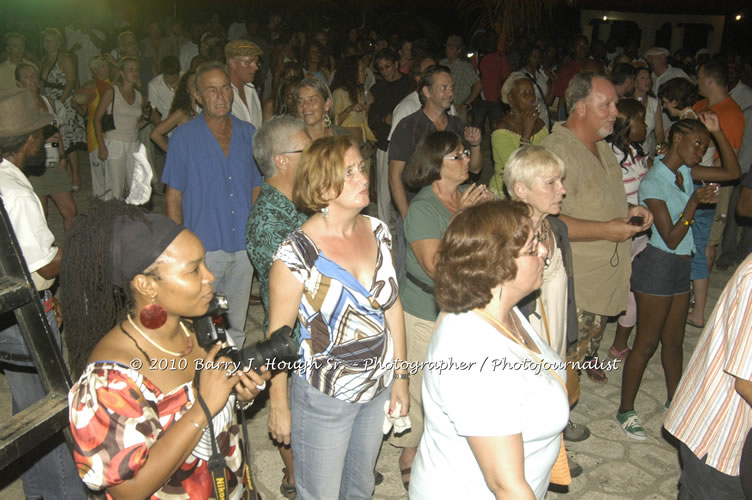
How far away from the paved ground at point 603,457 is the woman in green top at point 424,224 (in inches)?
23.5

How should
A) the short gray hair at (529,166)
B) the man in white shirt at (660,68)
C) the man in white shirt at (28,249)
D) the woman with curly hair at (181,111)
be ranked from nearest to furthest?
the man in white shirt at (28,249) < the short gray hair at (529,166) < the woman with curly hair at (181,111) < the man in white shirt at (660,68)

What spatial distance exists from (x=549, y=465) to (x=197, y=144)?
10.3ft

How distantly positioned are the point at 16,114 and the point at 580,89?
11.1 ft

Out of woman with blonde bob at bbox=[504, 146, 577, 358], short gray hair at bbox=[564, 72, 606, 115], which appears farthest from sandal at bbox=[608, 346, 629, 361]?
short gray hair at bbox=[564, 72, 606, 115]

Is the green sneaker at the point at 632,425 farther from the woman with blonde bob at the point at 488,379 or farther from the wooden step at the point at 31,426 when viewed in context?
the wooden step at the point at 31,426

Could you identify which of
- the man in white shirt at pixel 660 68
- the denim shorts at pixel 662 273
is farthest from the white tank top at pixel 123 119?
the man in white shirt at pixel 660 68

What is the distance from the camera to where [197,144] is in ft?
13.7

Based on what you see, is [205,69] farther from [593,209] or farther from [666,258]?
[666,258]

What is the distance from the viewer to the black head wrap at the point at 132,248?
2006mm

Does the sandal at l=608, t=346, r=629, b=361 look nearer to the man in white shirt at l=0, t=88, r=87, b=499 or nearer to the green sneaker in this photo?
the green sneaker

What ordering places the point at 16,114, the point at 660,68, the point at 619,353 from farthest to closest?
the point at 660,68, the point at 619,353, the point at 16,114

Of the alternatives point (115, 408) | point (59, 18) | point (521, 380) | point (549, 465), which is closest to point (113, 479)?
point (115, 408)

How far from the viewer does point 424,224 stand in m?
3.32

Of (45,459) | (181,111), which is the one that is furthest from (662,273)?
(181,111)
